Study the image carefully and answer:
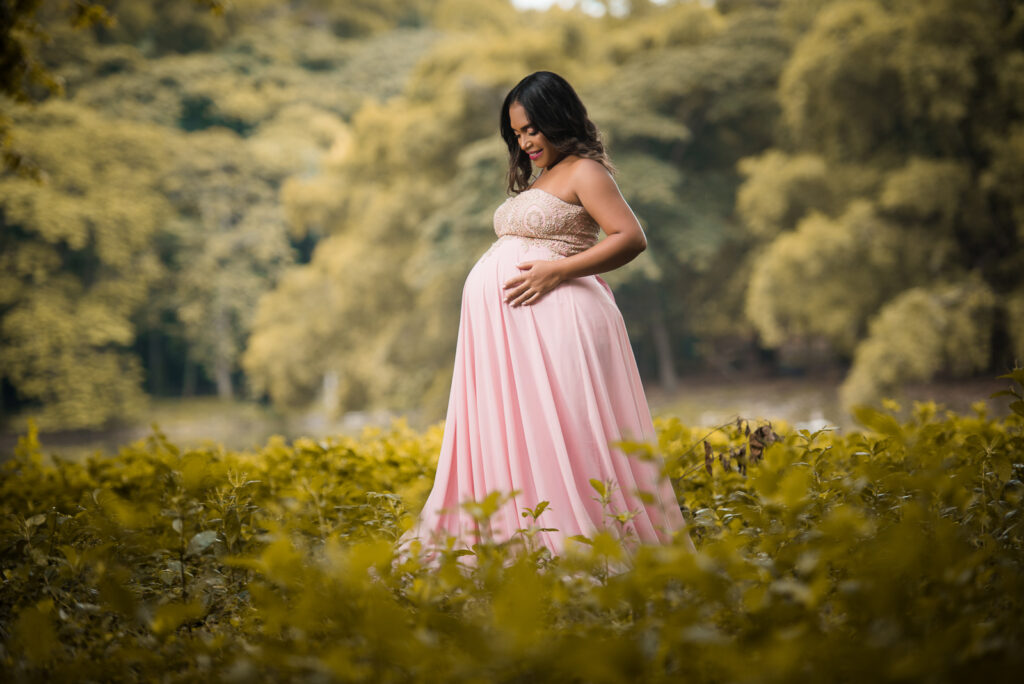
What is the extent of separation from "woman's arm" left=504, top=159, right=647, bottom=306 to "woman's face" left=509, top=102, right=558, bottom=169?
0.16m

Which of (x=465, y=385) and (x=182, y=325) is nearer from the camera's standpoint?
(x=465, y=385)

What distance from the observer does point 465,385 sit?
8.93 feet

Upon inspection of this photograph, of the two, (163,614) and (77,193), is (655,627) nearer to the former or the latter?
(163,614)

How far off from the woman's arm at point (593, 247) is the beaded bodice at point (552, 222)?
0.08m

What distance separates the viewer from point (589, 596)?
1520 millimetres

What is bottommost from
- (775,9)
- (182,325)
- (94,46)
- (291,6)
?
(182,325)

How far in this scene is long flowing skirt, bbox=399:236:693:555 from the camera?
8.14 feet

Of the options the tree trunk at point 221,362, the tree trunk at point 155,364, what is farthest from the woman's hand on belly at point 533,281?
the tree trunk at point 155,364

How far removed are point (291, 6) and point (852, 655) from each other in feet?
164

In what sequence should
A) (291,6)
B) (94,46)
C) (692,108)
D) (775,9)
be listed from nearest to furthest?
(692,108), (775,9), (94,46), (291,6)

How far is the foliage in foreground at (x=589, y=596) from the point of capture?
1078 mm

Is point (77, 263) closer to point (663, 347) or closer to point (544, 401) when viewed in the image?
point (663, 347)

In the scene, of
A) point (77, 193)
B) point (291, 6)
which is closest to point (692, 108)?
point (77, 193)

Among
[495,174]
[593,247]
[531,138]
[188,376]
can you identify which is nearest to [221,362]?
[188,376]
